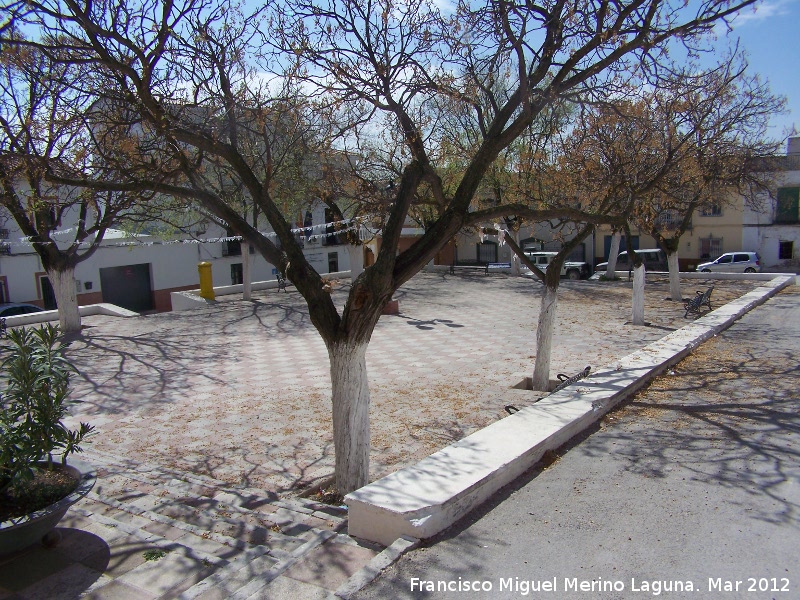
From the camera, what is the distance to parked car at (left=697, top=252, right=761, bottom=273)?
2800cm

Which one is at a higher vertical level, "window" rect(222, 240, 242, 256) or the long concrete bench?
"window" rect(222, 240, 242, 256)

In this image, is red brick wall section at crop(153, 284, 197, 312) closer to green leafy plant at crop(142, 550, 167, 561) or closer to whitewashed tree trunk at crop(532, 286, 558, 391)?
whitewashed tree trunk at crop(532, 286, 558, 391)

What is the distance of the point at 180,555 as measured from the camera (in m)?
3.86

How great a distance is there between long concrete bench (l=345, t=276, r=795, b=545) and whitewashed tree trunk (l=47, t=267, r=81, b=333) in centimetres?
1247

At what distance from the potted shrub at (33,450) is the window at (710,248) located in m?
34.3

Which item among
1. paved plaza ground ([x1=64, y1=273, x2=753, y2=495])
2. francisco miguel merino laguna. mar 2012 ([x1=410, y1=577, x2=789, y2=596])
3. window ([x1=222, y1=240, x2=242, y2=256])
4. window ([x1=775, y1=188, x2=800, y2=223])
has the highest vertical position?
window ([x1=775, y1=188, x2=800, y2=223])

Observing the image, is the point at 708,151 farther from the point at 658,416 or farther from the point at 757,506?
the point at 757,506

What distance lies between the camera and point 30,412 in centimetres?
417

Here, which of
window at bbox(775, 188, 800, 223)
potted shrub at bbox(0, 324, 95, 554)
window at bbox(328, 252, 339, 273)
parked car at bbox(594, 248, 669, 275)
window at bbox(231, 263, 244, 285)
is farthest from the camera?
window at bbox(328, 252, 339, 273)

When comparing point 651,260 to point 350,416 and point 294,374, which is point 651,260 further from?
point 350,416

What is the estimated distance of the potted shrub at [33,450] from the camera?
3.76m

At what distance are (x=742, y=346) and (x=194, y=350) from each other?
9.78m

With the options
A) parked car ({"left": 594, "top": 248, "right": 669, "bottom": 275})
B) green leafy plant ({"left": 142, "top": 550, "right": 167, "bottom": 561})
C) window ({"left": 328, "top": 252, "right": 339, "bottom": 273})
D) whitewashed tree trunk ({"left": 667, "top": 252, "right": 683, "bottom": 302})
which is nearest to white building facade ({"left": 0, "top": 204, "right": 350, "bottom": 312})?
window ({"left": 328, "top": 252, "right": 339, "bottom": 273})

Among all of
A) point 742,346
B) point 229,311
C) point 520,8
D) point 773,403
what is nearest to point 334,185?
point 520,8
